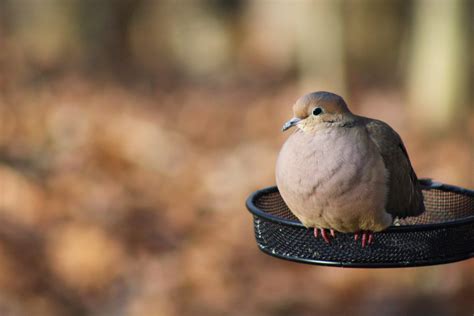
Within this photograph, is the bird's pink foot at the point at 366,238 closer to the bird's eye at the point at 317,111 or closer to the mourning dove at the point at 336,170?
the mourning dove at the point at 336,170

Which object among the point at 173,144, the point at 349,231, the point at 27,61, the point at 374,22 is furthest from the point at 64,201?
the point at 374,22

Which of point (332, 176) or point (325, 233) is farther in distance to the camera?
point (325, 233)

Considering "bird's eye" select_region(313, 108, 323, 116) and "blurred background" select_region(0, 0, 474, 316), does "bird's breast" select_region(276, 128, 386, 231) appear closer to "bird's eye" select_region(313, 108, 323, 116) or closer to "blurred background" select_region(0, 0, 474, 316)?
"bird's eye" select_region(313, 108, 323, 116)

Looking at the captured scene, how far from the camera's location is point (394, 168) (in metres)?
3.66

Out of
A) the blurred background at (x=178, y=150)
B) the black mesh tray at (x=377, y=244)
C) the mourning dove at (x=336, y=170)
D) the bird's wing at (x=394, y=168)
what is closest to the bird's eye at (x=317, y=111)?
the mourning dove at (x=336, y=170)

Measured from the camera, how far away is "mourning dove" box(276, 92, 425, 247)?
3402mm

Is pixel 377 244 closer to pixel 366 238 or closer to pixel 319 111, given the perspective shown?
pixel 366 238

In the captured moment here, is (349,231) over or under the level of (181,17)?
over

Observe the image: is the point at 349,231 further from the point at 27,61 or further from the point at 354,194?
the point at 27,61

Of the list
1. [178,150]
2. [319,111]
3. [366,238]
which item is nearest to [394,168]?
[366,238]

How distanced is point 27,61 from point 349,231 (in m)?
9.87

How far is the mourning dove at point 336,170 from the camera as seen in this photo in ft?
11.2

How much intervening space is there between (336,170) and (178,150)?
7557 mm

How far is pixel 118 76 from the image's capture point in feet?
48.7
